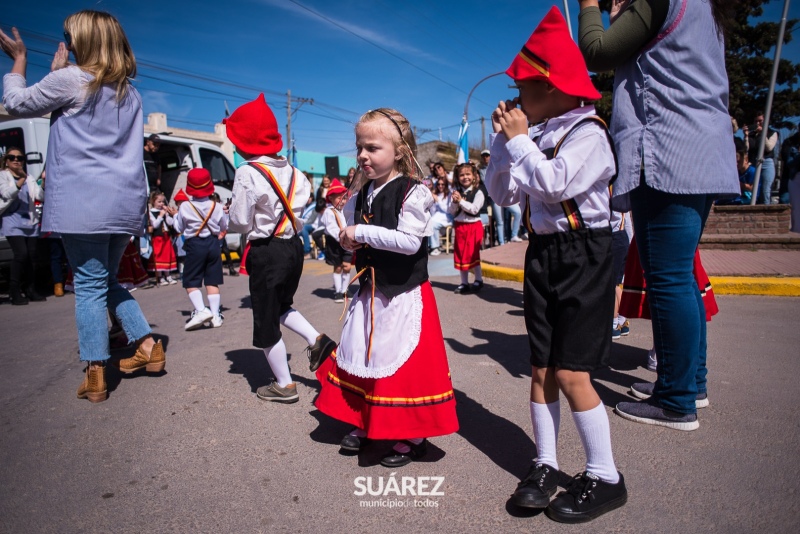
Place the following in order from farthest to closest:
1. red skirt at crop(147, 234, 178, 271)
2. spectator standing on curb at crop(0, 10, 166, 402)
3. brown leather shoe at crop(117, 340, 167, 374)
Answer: red skirt at crop(147, 234, 178, 271)
brown leather shoe at crop(117, 340, 167, 374)
spectator standing on curb at crop(0, 10, 166, 402)

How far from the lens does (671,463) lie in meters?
2.27

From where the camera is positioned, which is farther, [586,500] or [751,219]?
[751,219]

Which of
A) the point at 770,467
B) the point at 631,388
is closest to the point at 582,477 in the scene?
the point at 770,467

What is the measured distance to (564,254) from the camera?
6.31 feet

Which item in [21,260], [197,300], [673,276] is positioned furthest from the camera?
[21,260]

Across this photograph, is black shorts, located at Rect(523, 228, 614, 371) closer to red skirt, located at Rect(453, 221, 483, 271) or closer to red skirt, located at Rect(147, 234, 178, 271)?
red skirt, located at Rect(453, 221, 483, 271)

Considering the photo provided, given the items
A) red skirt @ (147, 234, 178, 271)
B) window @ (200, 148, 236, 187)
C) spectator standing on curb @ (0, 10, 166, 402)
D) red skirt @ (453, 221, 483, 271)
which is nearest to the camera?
spectator standing on curb @ (0, 10, 166, 402)

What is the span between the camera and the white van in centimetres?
800

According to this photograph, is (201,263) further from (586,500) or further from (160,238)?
(586,500)

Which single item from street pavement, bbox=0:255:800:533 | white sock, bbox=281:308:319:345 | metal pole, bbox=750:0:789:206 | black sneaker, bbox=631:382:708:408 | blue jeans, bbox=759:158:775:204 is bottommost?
street pavement, bbox=0:255:800:533

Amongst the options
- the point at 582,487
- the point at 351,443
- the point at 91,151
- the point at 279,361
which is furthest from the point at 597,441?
the point at 91,151

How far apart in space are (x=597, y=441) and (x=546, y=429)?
0.63 ft

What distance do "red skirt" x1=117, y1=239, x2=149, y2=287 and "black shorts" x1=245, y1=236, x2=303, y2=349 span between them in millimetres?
2849

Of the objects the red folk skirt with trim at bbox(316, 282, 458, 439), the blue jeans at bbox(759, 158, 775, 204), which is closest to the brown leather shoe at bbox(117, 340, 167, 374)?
the red folk skirt with trim at bbox(316, 282, 458, 439)
